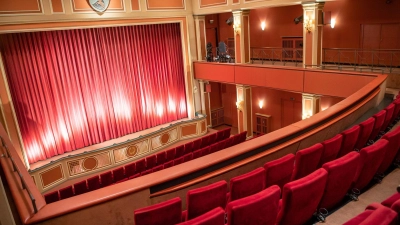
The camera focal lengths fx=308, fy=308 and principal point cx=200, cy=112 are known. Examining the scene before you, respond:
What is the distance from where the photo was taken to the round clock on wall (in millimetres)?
7988

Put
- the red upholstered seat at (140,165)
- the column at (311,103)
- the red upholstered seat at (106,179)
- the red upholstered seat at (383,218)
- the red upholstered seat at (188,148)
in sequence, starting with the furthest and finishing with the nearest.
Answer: the column at (311,103), the red upholstered seat at (188,148), the red upholstered seat at (140,165), the red upholstered seat at (106,179), the red upholstered seat at (383,218)

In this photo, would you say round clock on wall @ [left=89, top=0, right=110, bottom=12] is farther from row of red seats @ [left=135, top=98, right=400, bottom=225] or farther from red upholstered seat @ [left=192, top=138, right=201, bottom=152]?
row of red seats @ [left=135, top=98, right=400, bottom=225]

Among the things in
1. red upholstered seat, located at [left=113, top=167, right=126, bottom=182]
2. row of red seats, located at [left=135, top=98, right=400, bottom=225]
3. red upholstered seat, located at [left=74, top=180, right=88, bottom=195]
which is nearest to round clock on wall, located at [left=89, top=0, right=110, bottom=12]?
red upholstered seat, located at [left=113, top=167, right=126, bottom=182]

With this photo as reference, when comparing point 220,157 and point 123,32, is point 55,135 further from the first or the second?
point 220,157

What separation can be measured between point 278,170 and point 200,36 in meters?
8.39

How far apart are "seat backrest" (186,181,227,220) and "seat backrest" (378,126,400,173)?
4.97 ft

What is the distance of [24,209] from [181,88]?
8523 mm

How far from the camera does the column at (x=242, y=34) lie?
9.11 m

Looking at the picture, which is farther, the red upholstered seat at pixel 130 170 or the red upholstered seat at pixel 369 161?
the red upholstered seat at pixel 130 170

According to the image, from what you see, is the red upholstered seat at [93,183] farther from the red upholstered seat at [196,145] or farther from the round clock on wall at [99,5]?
the round clock on wall at [99,5]

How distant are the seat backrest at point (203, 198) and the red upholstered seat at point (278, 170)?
0.46 metres

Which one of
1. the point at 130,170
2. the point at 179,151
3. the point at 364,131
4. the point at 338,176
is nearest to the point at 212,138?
the point at 179,151

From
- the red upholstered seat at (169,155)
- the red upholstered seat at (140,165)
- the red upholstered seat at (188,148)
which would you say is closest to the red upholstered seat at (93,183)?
the red upholstered seat at (140,165)

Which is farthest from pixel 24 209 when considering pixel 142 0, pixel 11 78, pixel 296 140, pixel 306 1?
pixel 142 0
